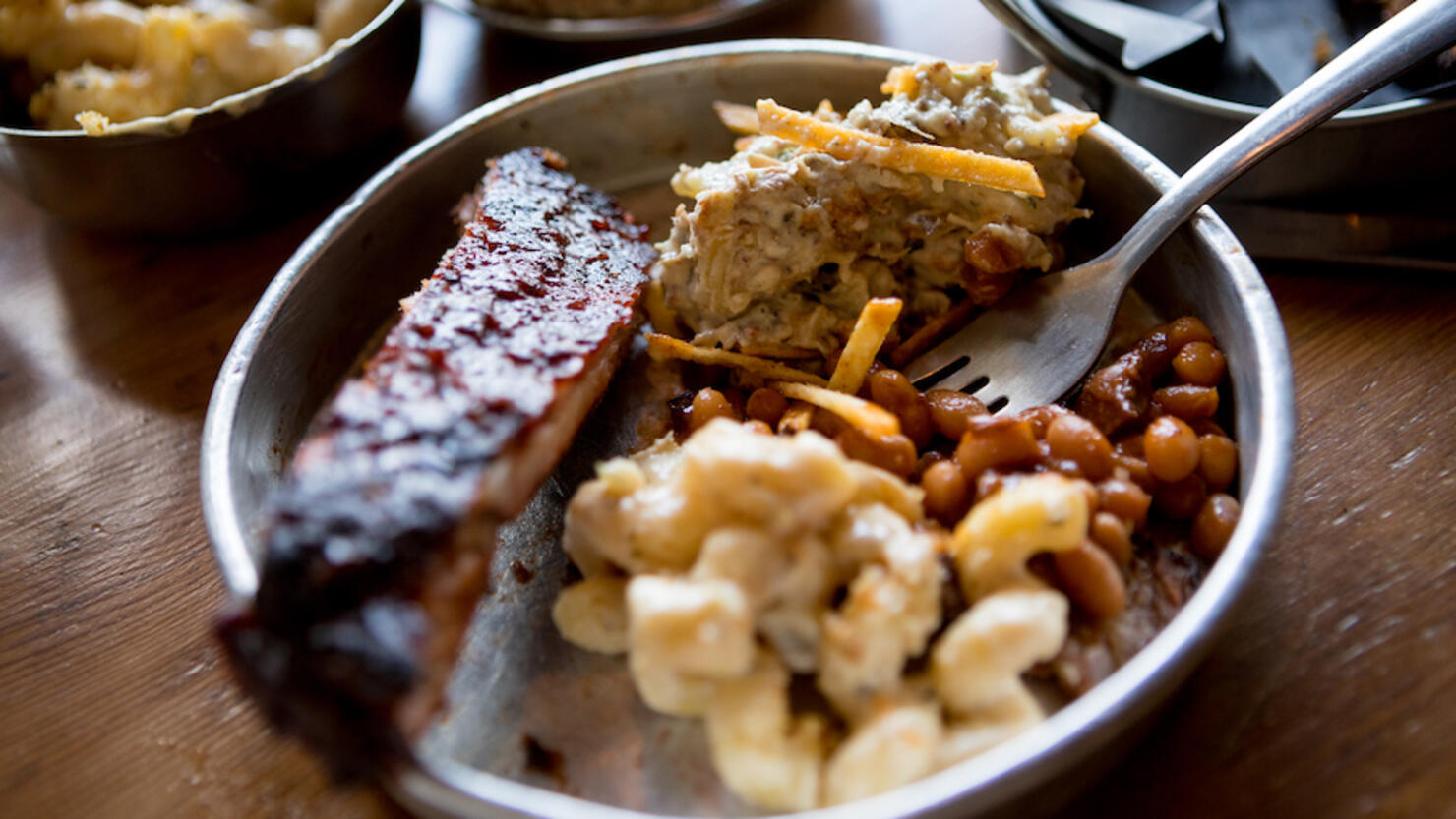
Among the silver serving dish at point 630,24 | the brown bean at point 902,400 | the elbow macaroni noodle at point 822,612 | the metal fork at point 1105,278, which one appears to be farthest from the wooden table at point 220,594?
the silver serving dish at point 630,24

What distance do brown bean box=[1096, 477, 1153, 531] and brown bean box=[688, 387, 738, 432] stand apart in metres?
0.67

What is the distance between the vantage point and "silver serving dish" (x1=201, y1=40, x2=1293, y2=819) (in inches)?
53.2

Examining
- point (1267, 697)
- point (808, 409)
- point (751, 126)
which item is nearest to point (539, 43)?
point (751, 126)

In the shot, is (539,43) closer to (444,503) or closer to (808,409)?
(808,409)

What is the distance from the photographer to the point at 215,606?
203 centimetres

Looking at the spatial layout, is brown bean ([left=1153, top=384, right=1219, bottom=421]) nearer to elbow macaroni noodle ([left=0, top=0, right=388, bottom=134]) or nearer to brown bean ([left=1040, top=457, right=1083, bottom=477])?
brown bean ([left=1040, top=457, right=1083, bottom=477])

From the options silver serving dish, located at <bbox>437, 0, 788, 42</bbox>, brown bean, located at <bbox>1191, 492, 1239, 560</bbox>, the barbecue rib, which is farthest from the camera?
silver serving dish, located at <bbox>437, 0, 788, 42</bbox>

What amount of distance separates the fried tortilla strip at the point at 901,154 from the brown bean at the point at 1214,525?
0.64m

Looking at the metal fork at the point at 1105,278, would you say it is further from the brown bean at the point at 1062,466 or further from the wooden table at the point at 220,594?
the wooden table at the point at 220,594

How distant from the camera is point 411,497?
4.61 feet

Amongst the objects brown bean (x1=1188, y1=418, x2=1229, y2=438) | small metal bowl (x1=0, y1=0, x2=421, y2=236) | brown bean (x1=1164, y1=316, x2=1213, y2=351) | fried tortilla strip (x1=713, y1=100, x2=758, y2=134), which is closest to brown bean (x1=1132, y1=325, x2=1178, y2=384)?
brown bean (x1=1164, y1=316, x2=1213, y2=351)

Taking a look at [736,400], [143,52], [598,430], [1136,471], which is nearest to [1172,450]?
[1136,471]

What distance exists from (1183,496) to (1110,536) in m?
0.20

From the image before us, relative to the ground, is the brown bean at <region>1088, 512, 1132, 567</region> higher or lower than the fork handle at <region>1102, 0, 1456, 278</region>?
lower
